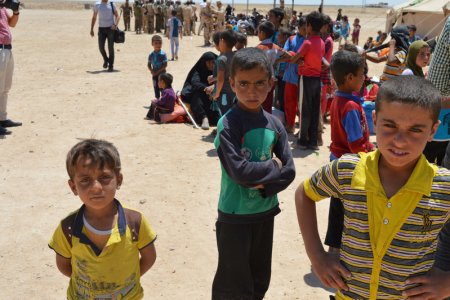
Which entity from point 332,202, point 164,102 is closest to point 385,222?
point 332,202

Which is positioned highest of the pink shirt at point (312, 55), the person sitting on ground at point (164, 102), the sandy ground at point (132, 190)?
the pink shirt at point (312, 55)

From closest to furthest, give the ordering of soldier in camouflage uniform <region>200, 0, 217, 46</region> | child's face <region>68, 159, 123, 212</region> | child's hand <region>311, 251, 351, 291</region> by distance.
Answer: child's hand <region>311, 251, 351, 291</region>
child's face <region>68, 159, 123, 212</region>
soldier in camouflage uniform <region>200, 0, 217, 46</region>

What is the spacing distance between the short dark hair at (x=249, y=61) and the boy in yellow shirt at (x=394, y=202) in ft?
3.40

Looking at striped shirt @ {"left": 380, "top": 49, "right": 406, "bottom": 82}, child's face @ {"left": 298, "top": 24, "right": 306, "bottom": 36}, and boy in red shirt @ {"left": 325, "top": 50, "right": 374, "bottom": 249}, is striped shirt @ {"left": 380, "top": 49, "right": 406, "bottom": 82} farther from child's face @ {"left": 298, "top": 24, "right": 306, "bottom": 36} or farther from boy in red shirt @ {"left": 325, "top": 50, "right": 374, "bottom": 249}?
boy in red shirt @ {"left": 325, "top": 50, "right": 374, "bottom": 249}

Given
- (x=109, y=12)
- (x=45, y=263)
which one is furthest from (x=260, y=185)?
(x=109, y=12)

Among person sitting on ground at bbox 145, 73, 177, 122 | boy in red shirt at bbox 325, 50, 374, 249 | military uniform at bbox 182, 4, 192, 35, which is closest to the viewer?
boy in red shirt at bbox 325, 50, 374, 249

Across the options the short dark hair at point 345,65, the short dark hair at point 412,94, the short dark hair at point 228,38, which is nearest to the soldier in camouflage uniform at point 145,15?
the short dark hair at point 228,38

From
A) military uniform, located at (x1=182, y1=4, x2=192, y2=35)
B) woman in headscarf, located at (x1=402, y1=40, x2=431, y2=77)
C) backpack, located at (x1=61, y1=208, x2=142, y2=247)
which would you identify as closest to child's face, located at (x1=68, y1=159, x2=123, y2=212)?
backpack, located at (x1=61, y1=208, x2=142, y2=247)

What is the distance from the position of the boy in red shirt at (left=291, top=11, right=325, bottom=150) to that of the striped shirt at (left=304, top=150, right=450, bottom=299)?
16.1 feet

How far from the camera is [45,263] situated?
3.86 meters

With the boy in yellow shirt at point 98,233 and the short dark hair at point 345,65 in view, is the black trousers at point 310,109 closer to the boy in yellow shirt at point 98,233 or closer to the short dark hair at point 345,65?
the short dark hair at point 345,65

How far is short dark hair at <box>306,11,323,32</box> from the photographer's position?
6391 millimetres

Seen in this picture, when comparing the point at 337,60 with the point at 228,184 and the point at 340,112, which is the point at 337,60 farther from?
the point at 228,184

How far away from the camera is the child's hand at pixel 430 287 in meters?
1.80
